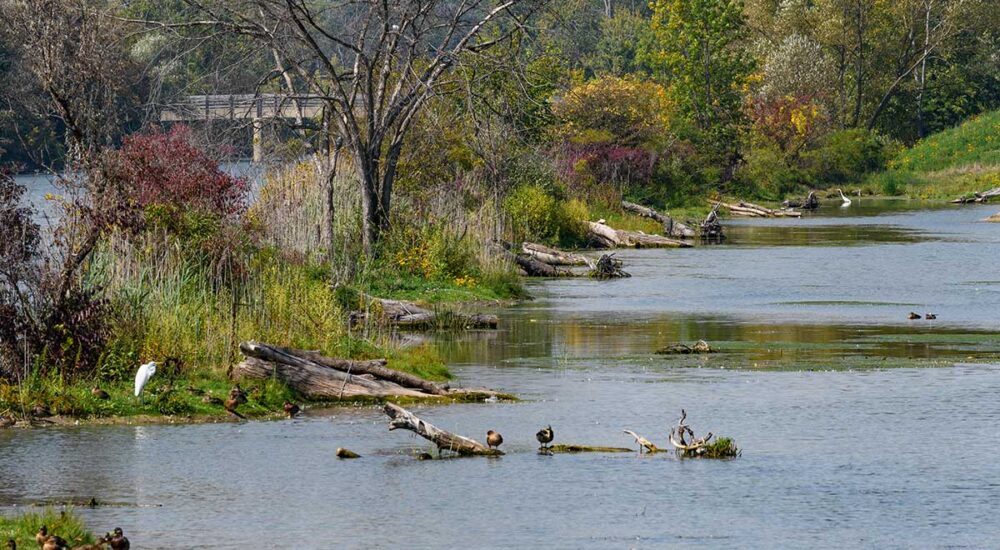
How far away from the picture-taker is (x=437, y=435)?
17062 mm

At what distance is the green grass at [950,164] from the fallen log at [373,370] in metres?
73.1

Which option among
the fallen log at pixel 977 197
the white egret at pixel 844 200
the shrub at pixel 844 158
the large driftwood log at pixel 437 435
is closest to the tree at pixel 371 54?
the large driftwood log at pixel 437 435

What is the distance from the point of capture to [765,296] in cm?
3738

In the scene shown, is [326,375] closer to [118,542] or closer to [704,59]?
[118,542]

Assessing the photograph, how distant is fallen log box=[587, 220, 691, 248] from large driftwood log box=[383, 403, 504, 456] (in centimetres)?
3596

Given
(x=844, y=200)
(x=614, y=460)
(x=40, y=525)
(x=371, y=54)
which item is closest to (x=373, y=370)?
(x=614, y=460)

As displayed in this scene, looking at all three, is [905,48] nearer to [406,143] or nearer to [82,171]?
[406,143]

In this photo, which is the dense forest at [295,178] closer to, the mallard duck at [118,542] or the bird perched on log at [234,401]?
the bird perched on log at [234,401]

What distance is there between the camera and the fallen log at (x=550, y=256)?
44.4 meters

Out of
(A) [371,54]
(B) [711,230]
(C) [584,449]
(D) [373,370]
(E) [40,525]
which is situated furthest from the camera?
(B) [711,230]

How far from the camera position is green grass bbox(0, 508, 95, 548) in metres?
12.4

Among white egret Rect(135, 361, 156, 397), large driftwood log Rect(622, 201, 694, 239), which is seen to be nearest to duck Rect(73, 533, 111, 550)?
white egret Rect(135, 361, 156, 397)

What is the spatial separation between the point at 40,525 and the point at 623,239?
137 ft

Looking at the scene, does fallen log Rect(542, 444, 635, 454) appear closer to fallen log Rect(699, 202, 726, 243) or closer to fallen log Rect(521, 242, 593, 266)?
fallen log Rect(521, 242, 593, 266)
